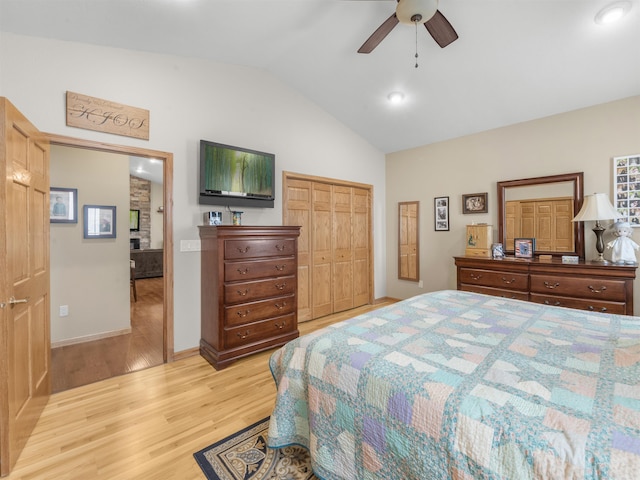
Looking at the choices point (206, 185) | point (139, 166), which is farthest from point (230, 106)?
point (139, 166)

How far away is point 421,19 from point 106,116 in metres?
2.54

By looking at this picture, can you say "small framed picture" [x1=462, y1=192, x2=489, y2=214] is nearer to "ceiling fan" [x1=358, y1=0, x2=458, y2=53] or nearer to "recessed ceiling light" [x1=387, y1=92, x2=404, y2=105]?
"recessed ceiling light" [x1=387, y1=92, x2=404, y2=105]

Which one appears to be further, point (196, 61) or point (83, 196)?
→ point (83, 196)

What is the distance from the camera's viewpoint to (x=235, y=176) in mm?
3154

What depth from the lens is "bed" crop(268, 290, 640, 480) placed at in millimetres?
833

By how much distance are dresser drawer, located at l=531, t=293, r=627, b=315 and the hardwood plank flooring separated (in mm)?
3965

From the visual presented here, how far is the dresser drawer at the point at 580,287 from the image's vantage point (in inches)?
109

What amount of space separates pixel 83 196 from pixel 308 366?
357 centimetres

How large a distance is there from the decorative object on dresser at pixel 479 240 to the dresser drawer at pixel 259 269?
2.42 metres

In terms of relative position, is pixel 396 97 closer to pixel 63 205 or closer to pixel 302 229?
pixel 302 229

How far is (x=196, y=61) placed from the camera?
2975 mm

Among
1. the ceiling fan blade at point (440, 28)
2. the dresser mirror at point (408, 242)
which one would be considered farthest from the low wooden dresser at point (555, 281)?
the ceiling fan blade at point (440, 28)

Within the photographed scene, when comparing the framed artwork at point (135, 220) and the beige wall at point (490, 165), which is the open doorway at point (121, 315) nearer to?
the beige wall at point (490, 165)

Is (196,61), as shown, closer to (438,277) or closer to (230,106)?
(230,106)
